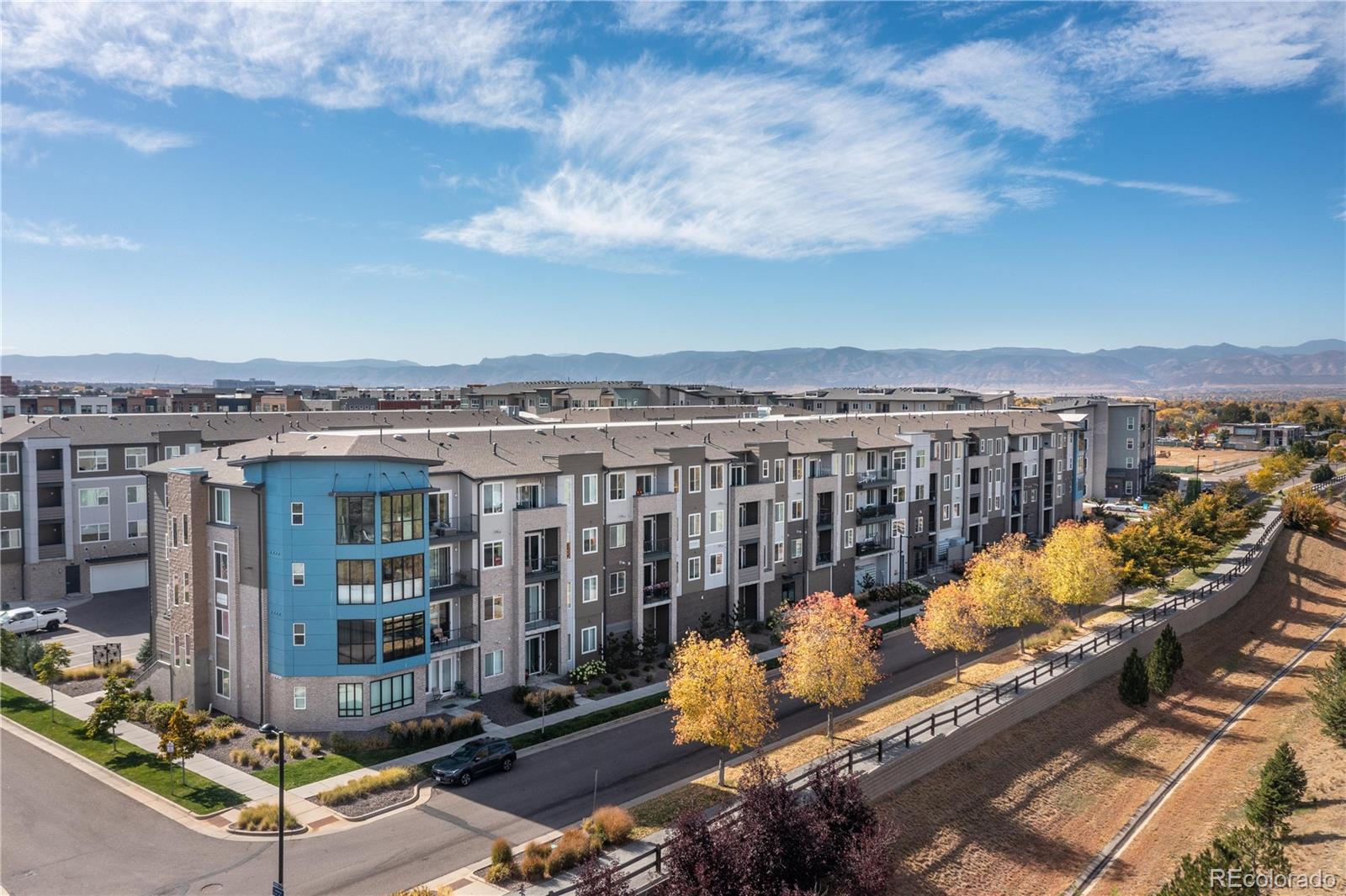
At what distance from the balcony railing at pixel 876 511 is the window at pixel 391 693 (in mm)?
36547

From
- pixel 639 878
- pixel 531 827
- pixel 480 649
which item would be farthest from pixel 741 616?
pixel 639 878

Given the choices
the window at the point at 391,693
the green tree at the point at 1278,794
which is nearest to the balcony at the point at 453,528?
the window at the point at 391,693

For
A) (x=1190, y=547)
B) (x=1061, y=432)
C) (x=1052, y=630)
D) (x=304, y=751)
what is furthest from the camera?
(x=1061, y=432)

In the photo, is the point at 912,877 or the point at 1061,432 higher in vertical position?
the point at 1061,432

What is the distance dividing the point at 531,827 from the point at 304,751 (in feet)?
40.5

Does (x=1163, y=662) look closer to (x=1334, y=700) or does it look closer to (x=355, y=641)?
(x=1334, y=700)

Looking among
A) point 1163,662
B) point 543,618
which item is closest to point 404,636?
point 543,618

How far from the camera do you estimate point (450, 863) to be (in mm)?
27719

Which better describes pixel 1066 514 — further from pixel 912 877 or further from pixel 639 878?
pixel 639 878

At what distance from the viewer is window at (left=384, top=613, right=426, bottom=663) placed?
39.2 m

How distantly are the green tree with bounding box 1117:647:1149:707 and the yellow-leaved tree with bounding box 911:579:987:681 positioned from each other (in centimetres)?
765

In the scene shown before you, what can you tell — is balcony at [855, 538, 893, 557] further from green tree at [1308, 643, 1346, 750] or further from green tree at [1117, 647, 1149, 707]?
green tree at [1308, 643, 1346, 750]

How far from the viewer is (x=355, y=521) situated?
3878cm

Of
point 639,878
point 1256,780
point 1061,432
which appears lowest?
point 1256,780
